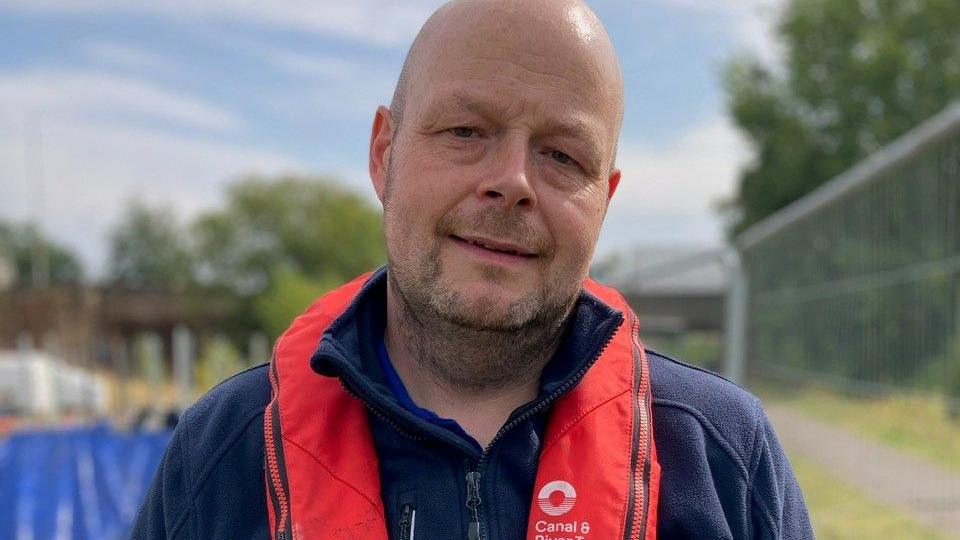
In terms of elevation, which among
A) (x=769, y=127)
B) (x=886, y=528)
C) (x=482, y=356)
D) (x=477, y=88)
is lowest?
(x=886, y=528)

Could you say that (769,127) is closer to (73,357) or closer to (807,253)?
(807,253)

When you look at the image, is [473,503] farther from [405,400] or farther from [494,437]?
[405,400]

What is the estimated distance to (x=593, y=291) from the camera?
2057 millimetres

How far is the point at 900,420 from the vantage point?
4148mm

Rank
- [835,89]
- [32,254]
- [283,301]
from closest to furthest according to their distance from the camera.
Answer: [835,89]
[283,301]
[32,254]

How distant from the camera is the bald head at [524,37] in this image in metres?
1.81

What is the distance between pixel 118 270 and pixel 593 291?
71.2 m

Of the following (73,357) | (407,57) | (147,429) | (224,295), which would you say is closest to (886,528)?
(407,57)

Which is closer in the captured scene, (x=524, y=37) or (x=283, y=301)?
(x=524, y=37)

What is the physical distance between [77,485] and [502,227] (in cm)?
952

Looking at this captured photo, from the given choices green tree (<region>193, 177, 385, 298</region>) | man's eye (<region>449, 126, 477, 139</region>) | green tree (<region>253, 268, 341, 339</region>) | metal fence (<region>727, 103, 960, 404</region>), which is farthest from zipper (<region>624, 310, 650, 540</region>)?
green tree (<region>193, 177, 385, 298</region>)

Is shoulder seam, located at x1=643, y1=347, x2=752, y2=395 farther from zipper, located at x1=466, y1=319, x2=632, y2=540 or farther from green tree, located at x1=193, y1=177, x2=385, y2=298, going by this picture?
green tree, located at x1=193, y1=177, x2=385, y2=298

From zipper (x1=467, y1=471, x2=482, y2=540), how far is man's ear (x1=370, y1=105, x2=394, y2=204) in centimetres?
54

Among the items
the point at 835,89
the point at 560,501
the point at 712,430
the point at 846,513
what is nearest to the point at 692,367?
the point at 712,430
